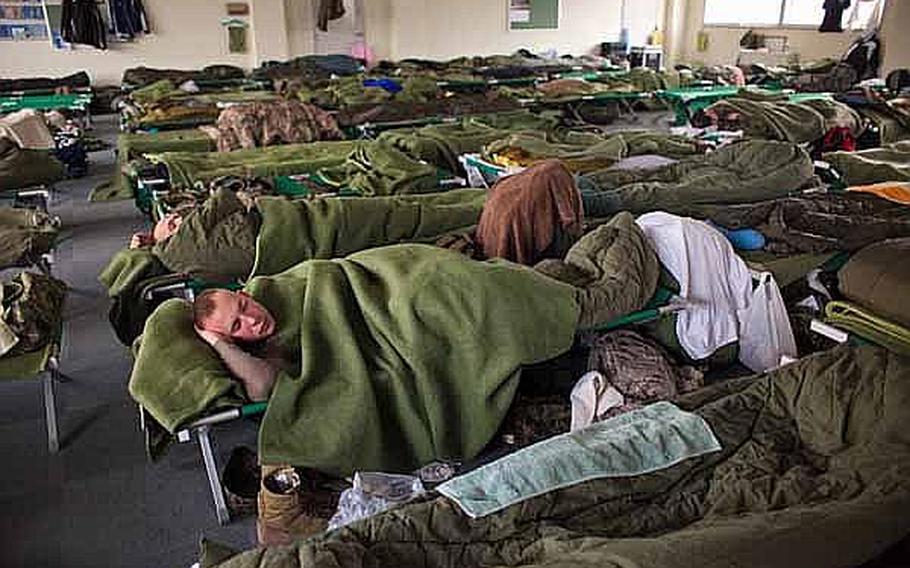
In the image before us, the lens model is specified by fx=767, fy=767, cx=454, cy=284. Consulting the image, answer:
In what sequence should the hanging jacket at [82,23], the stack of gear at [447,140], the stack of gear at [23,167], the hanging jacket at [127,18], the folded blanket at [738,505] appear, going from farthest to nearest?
the hanging jacket at [127,18]
the hanging jacket at [82,23]
the stack of gear at [447,140]
the stack of gear at [23,167]
the folded blanket at [738,505]

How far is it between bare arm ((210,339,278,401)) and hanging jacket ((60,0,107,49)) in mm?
8075

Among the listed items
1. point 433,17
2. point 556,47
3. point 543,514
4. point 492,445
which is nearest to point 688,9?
point 556,47

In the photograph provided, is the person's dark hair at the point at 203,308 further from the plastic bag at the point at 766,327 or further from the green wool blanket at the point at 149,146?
the green wool blanket at the point at 149,146

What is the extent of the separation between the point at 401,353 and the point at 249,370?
41 cm

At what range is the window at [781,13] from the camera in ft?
28.9

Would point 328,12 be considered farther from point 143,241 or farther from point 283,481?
point 283,481

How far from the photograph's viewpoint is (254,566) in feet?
Answer: 4.30

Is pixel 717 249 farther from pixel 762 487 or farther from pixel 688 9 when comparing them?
pixel 688 9

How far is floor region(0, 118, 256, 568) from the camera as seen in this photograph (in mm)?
2168

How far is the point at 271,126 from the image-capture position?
4.99m

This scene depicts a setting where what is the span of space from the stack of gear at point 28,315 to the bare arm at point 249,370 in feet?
2.64

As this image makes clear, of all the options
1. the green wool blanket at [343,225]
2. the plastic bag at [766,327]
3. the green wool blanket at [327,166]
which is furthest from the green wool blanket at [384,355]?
the green wool blanket at [327,166]

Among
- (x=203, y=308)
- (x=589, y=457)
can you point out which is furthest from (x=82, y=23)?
(x=589, y=457)

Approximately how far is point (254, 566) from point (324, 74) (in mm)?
7746
